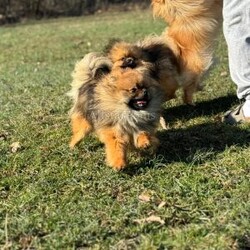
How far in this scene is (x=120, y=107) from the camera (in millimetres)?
3879

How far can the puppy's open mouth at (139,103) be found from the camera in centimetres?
384

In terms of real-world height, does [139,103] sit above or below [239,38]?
below

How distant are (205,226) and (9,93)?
4.87m

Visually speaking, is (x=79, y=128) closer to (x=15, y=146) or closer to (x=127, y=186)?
(x=15, y=146)

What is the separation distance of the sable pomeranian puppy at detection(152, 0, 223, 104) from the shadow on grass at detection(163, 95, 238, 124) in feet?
1.03

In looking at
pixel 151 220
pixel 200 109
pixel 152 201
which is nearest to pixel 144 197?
pixel 152 201

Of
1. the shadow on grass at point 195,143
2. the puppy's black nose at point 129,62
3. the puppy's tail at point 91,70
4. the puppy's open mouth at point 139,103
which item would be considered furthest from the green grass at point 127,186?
the puppy's black nose at point 129,62

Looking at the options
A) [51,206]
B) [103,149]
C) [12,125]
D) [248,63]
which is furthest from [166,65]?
[51,206]

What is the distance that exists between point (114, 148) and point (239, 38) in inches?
66.8

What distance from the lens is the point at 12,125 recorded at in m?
5.25

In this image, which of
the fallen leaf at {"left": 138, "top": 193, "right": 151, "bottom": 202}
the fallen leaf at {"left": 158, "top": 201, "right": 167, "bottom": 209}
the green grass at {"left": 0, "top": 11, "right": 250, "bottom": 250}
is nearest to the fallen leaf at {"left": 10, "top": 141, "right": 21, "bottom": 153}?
the green grass at {"left": 0, "top": 11, "right": 250, "bottom": 250}

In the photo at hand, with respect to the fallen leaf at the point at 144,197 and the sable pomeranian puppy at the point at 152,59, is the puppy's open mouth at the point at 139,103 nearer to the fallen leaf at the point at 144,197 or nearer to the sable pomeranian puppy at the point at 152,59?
the sable pomeranian puppy at the point at 152,59

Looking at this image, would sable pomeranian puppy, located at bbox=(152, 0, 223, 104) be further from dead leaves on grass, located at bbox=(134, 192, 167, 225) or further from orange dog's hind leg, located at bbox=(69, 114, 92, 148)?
dead leaves on grass, located at bbox=(134, 192, 167, 225)

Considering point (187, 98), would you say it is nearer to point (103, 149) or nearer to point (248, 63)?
point (248, 63)
